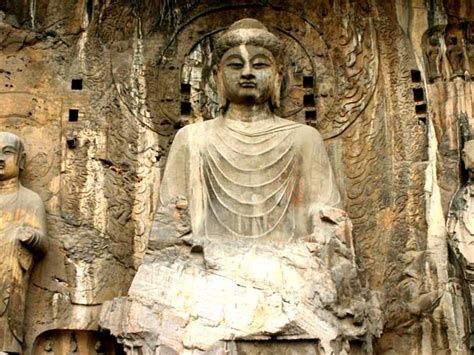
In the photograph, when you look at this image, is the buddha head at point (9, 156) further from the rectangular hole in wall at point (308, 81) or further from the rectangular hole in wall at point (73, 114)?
the rectangular hole in wall at point (308, 81)

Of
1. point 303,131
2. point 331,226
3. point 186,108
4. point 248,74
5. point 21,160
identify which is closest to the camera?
point 331,226

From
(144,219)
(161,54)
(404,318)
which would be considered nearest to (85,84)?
(161,54)

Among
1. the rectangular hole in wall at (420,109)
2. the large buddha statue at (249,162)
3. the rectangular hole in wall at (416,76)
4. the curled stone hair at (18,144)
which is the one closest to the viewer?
the large buddha statue at (249,162)

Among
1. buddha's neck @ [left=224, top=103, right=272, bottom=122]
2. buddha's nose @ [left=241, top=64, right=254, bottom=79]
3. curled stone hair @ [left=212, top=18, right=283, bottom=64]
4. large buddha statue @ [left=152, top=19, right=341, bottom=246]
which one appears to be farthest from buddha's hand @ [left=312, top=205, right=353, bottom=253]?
curled stone hair @ [left=212, top=18, right=283, bottom=64]

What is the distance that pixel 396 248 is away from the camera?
8.88 m

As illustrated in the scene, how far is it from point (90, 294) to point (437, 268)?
9.74 ft

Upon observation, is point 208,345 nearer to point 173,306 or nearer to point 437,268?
point 173,306

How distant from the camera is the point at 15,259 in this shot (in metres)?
8.09

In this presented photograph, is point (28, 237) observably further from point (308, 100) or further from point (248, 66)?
point (308, 100)

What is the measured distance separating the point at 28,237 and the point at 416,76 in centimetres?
396

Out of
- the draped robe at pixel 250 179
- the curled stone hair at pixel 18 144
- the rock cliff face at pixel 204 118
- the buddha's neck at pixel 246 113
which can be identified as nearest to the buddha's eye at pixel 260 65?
the buddha's neck at pixel 246 113

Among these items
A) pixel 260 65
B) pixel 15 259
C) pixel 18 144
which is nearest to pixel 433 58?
pixel 260 65

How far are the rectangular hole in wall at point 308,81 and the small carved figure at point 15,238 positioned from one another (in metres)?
2.86

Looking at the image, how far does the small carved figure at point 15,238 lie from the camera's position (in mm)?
8000
